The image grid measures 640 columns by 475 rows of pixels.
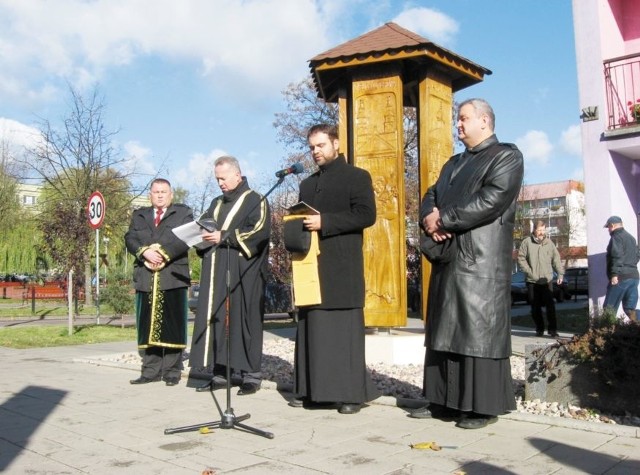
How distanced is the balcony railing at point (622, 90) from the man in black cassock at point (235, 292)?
7670mm

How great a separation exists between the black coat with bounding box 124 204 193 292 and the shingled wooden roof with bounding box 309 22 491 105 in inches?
104

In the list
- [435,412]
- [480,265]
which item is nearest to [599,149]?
[480,265]

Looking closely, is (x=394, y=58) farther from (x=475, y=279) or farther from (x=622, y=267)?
(x=622, y=267)

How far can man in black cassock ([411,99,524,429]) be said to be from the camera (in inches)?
180

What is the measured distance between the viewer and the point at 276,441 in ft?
14.5

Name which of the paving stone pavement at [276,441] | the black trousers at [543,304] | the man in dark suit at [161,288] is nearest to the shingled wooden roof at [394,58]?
the man in dark suit at [161,288]

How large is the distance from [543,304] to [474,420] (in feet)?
26.1

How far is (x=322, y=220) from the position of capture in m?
5.30

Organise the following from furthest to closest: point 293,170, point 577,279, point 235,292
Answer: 1. point 577,279
2. point 235,292
3. point 293,170

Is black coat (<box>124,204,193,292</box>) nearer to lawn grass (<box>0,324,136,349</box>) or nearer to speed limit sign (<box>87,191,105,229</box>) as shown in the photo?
lawn grass (<box>0,324,136,349</box>)

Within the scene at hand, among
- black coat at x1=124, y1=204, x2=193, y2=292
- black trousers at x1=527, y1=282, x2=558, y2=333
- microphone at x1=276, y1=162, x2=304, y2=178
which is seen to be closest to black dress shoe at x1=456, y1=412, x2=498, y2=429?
microphone at x1=276, y1=162, x2=304, y2=178

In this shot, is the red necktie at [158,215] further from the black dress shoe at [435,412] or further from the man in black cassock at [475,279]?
the black dress shoe at [435,412]

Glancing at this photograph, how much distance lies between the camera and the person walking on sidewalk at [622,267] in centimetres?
997

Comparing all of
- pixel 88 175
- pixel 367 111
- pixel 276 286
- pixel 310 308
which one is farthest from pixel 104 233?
pixel 310 308
